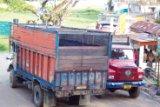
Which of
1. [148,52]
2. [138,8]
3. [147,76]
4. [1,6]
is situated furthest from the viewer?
[138,8]

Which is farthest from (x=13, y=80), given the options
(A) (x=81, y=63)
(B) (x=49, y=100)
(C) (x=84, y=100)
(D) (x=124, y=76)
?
(A) (x=81, y=63)

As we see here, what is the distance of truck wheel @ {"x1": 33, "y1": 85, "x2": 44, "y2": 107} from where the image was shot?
1528cm

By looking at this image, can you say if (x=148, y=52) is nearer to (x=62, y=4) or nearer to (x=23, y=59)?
(x=23, y=59)

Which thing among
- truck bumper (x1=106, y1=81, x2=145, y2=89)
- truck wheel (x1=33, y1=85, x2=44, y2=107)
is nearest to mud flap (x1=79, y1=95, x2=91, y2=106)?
truck wheel (x1=33, y1=85, x2=44, y2=107)

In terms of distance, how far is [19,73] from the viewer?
17672mm


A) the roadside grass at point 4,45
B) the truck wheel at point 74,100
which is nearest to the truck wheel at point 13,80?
the truck wheel at point 74,100

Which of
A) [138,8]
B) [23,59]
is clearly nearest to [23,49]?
[23,59]

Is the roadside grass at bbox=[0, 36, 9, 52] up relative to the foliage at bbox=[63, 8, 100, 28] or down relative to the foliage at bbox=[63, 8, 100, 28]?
down

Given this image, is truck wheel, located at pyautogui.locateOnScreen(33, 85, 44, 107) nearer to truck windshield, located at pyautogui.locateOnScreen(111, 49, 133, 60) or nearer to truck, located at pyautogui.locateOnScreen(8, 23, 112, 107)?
truck, located at pyautogui.locateOnScreen(8, 23, 112, 107)

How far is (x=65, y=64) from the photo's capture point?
570 inches

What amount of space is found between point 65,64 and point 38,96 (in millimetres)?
1805

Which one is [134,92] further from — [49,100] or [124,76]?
[49,100]

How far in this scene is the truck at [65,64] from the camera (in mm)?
14422

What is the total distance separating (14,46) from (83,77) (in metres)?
4.42
